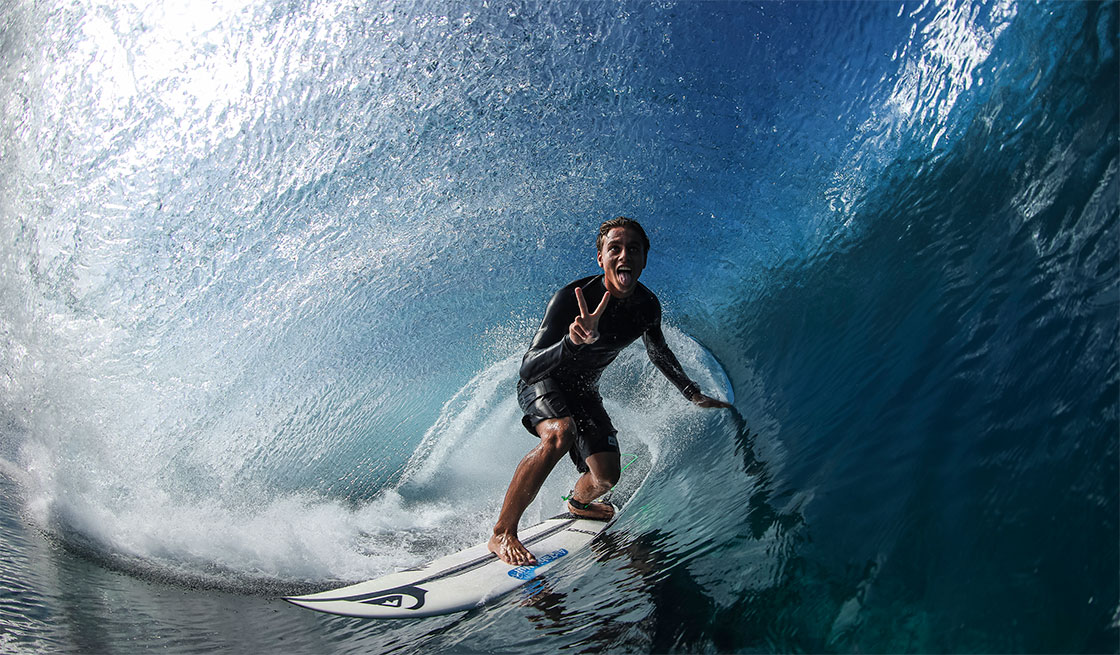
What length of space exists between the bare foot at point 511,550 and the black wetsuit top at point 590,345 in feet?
2.06

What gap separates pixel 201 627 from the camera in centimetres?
271

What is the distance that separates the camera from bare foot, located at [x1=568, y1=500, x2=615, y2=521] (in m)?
3.18

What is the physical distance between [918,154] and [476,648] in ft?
8.97

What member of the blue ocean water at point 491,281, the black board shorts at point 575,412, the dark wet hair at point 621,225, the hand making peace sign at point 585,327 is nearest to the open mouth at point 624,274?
the dark wet hair at point 621,225

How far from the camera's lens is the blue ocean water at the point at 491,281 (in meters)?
2.27

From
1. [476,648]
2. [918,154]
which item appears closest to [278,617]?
[476,648]

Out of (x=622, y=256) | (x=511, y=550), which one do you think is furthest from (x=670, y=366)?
(x=511, y=550)

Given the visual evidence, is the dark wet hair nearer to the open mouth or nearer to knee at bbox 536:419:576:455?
the open mouth

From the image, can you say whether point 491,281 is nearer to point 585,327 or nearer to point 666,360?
point 666,360

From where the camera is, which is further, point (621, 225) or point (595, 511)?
point (595, 511)

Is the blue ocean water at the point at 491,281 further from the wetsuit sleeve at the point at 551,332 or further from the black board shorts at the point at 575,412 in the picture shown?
the wetsuit sleeve at the point at 551,332

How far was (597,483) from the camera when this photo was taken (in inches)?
119

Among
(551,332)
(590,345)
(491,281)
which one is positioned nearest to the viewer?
(551,332)

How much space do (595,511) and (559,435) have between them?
0.71 meters
